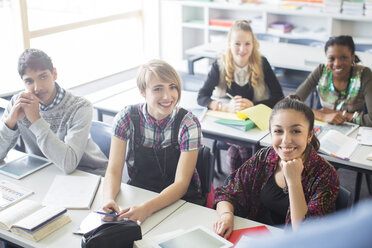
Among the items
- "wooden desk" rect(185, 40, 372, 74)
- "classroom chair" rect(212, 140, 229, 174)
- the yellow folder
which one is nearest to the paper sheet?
the yellow folder

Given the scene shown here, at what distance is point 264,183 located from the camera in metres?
1.84

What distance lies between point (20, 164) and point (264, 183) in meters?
1.20

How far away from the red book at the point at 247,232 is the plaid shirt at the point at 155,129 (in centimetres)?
49

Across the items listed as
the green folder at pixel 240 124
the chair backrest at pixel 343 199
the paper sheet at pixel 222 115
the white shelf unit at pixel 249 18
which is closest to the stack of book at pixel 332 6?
the white shelf unit at pixel 249 18

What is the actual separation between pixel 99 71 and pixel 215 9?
5.85ft

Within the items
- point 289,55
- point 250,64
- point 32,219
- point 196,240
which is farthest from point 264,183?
point 289,55

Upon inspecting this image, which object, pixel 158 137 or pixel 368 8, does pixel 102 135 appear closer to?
pixel 158 137

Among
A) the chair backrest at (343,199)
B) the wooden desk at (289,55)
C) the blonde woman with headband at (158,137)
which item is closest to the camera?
the chair backrest at (343,199)

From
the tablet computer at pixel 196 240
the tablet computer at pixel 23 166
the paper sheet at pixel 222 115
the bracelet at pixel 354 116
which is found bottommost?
the tablet computer at pixel 23 166

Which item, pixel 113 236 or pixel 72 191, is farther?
pixel 72 191

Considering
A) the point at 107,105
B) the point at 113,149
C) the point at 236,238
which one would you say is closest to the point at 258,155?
the point at 236,238

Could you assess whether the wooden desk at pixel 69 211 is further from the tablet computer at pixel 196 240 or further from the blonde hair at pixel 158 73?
the blonde hair at pixel 158 73

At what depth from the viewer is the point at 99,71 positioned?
611 centimetres

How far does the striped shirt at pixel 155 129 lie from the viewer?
2008 mm
